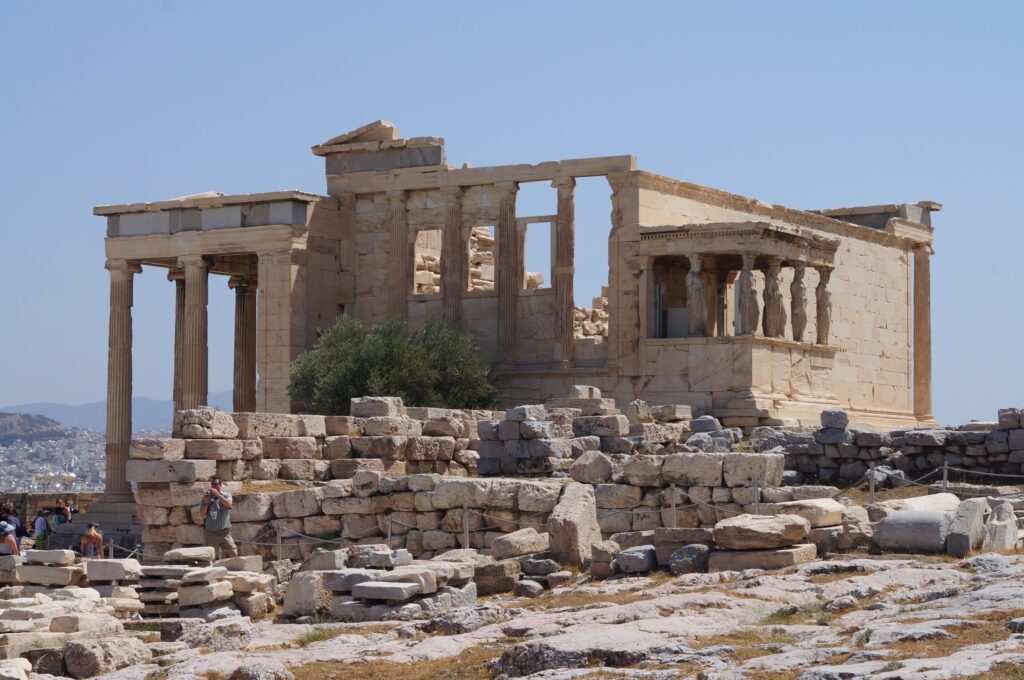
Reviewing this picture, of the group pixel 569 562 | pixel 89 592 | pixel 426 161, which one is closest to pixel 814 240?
pixel 426 161

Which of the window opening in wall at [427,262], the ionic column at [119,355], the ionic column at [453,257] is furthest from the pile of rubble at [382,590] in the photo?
the ionic column at [119,355]

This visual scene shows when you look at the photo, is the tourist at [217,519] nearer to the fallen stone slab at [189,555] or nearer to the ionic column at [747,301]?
the fallen stone slab at [189,555]

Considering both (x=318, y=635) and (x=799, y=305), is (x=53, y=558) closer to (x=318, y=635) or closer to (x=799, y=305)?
(x=318, y=635)

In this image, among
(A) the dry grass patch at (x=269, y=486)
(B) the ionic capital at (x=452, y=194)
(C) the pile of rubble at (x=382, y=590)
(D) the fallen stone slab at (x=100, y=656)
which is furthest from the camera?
(B) the ionic capital at (x=452, y=194)

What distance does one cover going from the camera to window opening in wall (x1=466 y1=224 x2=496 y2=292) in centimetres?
3803

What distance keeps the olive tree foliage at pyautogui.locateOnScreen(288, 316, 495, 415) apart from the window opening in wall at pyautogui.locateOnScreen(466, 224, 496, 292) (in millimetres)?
4292

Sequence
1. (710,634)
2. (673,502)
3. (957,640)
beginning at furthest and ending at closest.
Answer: (673,502), (710,634), (957,640)

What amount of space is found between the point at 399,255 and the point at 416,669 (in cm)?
2268

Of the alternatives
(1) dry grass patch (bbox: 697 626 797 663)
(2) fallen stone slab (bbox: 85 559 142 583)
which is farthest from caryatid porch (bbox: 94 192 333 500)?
(1) dry grass patch (bbox: 697 626 797 663)

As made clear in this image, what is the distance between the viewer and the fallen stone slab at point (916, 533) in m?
16.7

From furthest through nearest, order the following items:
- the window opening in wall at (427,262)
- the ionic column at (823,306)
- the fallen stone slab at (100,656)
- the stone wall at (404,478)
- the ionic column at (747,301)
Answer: the window opening in wall at (427,262) → the ionic column at (823,306) → the ionic column at (747,301) → the stone wall at (404,478) → the fallen stone slab at (100,656)

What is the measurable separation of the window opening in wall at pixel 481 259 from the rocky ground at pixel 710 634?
836 inches

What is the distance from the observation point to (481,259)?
38.7 metres

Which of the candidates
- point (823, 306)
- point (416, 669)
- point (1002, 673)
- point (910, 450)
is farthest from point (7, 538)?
point (823, 306)
